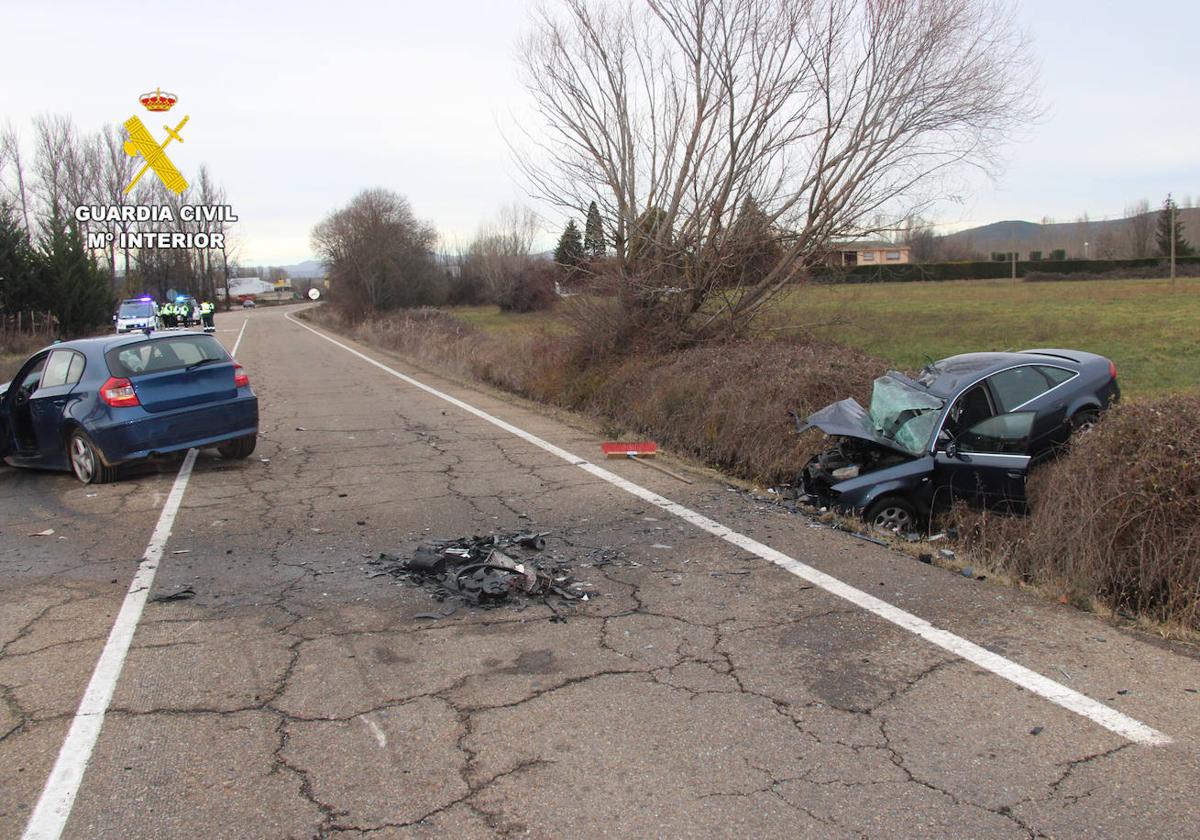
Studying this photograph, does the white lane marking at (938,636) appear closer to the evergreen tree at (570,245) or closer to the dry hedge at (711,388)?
the dry hedge at (711,388)

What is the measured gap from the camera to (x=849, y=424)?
8.48 metres

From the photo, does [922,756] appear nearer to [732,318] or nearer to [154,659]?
[154,659]

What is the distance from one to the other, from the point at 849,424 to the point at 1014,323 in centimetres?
2385

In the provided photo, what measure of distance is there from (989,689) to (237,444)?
8653 mm

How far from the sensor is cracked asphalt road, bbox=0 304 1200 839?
3150 mm

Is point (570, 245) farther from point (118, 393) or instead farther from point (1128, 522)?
point (1128, 522)

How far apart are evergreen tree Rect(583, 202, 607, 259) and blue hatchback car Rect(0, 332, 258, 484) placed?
7922 mm

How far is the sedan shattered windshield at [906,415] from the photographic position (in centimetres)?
811

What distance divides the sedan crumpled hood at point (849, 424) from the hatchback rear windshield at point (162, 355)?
6.62 m

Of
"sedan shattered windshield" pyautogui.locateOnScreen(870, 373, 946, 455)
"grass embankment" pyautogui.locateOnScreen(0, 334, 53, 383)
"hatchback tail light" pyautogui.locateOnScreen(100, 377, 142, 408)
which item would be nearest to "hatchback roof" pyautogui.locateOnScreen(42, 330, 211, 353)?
"hatchback tail light" pyautogui.locateOnScreen(100, 377, 142, 408)

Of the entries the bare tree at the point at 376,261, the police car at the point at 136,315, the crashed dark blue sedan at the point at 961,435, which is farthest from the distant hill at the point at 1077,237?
the crashed dark blue sedan at the point at 961,435

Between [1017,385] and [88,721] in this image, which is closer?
[88,721]

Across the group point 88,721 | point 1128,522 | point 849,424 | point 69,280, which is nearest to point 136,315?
point 69,280

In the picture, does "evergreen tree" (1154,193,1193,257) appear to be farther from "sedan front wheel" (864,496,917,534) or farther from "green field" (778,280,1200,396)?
→ "sedan front wheel" (864,496,917,534)
